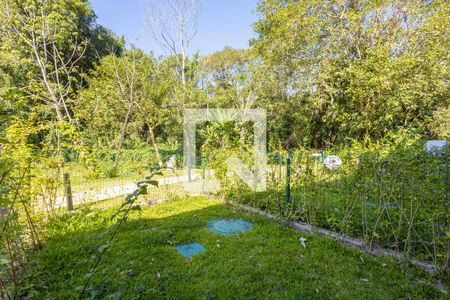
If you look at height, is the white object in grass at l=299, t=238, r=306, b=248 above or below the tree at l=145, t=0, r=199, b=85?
below

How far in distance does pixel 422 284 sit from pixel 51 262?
13.4 ft

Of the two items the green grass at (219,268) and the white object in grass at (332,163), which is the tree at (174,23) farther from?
the green grass at (219,268)

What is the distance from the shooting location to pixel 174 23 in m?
14.2

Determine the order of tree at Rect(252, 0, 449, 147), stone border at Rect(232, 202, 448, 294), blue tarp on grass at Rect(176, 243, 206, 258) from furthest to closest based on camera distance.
A: tree at Rect(252, 0, 449, 147) < blue tarp on grass at Rect(176, 243, 206, 258) < stone border at Rect(232, 202, 448, 294)

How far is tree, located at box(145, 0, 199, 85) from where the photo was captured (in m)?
13.3

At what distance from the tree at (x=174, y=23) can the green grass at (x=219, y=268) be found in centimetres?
1088

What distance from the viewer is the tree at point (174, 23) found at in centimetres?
1327

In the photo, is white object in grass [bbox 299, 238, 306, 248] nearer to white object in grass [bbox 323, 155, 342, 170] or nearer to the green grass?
the green grass

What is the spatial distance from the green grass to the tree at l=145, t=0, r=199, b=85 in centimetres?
1088

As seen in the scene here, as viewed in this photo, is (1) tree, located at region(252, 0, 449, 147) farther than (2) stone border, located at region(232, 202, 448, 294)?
Yes

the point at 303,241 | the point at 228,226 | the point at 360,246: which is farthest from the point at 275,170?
the point at 360,246

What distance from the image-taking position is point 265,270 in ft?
8.70

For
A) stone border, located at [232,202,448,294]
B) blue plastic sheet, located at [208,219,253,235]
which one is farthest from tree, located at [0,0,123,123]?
stone border, located at [232,202,448,294]

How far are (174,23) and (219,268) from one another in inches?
586
